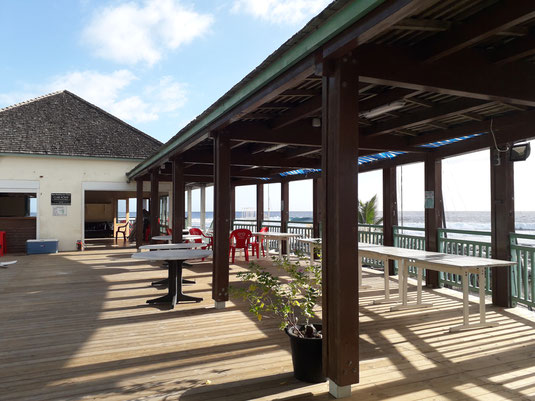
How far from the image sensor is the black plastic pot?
2.77 meters

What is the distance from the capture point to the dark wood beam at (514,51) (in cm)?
283

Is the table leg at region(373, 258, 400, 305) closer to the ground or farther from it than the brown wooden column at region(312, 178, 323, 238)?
closer to the ground

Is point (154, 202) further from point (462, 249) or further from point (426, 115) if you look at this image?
point (426, 115)

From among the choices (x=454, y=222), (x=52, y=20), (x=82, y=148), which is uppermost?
(x=52, y=20)

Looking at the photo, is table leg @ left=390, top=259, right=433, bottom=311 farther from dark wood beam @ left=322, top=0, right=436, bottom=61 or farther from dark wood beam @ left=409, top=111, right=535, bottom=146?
dark wood beam @ left=322, top=0, right=436, bottom=61

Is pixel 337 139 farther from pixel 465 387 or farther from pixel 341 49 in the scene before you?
pixel 465 387

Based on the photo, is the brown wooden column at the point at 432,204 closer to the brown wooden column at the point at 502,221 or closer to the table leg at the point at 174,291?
the brown wooden column at the point at 502,221

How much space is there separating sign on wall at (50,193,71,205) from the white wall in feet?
0.33

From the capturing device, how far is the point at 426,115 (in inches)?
182

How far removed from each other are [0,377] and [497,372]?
392 centimetres

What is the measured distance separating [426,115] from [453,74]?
5.44 feet

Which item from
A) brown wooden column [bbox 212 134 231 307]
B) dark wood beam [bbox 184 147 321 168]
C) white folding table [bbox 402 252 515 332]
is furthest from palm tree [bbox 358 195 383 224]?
brown wooden column [bbox 212 134 231 307]

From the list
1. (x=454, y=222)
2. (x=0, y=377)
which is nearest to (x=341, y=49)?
(x=0, y=377)

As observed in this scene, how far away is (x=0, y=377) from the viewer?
2895mm
